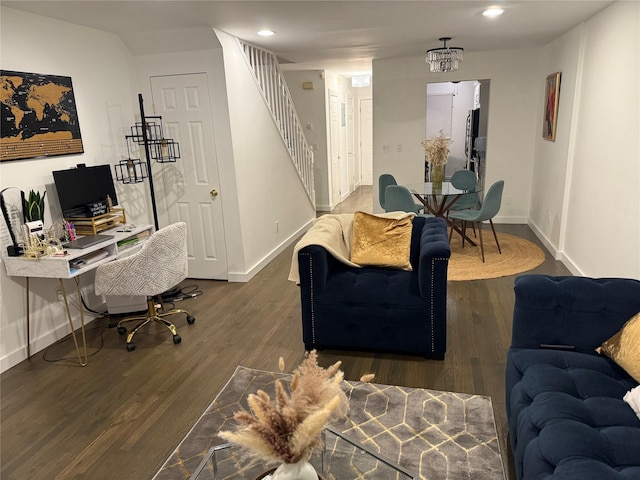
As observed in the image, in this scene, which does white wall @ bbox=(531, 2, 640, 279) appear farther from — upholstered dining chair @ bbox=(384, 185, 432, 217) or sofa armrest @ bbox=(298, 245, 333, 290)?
sofa armrest @ bbox=(298, 245, 333, 290)

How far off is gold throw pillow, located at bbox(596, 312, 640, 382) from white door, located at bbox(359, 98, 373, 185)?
350 inches

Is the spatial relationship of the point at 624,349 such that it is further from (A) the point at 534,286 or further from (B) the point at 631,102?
(B) the point at 631,102

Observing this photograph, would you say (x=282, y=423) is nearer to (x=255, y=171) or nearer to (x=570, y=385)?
(x=570, y=385)

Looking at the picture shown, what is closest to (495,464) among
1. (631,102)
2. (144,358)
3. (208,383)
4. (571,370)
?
(571,370)

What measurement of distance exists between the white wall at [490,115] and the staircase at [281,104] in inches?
44.1

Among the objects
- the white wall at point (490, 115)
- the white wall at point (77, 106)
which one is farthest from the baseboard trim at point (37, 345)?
the white wall at point (490, 115)

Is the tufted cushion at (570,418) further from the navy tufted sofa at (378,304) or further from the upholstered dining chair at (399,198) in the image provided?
the upholstered dining chair at (399,198)

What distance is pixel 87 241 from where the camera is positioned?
3.33 metres

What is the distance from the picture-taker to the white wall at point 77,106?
10.2 ft

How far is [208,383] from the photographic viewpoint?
285 cm

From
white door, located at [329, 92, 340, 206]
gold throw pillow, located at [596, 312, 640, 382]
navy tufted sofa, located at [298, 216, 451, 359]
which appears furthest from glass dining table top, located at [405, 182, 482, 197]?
gold throw pillow, located at [596, 312, 640, 382]

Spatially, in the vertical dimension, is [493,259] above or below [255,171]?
below

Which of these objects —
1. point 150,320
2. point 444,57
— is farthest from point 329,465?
point 444,57

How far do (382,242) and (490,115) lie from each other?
412 centimetres
